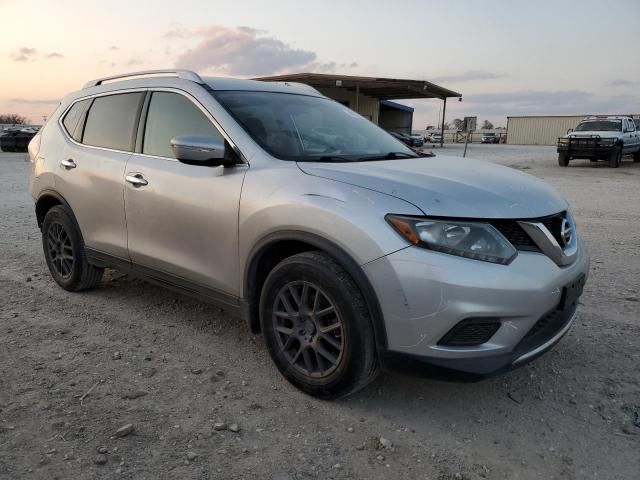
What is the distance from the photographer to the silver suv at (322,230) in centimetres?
243

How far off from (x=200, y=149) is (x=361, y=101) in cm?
4008

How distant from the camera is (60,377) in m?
3.16

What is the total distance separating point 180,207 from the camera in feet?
11.0

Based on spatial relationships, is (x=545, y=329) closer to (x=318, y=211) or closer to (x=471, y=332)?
(x=471, y=332)

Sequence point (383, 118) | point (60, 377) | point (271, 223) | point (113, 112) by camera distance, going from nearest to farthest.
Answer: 1. point (271, 223)
2. point (60, 377)
3. point (113, 112)
4. point (383, 118)

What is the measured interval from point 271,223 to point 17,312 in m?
2.65

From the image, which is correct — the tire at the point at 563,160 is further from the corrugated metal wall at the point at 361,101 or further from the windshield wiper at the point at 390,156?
the windshield wiper at the point at 390,156

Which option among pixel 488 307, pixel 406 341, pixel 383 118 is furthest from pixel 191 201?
pixel 383 118

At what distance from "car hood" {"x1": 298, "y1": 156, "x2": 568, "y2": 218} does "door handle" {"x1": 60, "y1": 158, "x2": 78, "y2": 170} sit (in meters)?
2.38

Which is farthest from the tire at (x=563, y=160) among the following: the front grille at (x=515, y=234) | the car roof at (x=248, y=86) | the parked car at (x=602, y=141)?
the front grille at (x=515, y=234)

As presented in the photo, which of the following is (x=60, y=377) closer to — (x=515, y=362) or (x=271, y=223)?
(x=271, y=223)

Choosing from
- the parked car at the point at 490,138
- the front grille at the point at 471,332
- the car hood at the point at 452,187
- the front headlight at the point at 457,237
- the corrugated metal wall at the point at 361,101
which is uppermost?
the corrugated metal wall at the point at 361,101

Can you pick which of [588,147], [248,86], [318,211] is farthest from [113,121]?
[588,147]

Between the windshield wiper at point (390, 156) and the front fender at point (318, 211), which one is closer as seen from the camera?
the front fender at point (318, 211)
